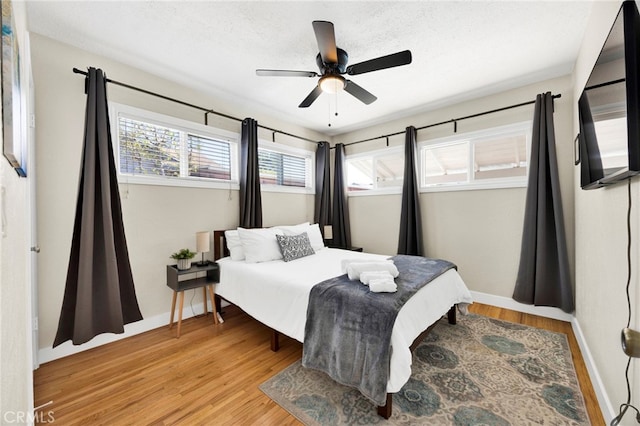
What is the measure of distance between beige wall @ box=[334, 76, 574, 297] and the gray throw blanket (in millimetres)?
1811

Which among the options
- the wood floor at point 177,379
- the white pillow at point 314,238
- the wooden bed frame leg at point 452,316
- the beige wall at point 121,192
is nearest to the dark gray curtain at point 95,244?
the beige wall at point 121,192

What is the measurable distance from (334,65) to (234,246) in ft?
7.18

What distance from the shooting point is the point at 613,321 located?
1.47 metres

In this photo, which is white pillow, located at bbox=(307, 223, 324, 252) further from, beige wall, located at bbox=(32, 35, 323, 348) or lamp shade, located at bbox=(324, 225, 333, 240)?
beige wall, located at bbox=(32, 35, 323, 348)

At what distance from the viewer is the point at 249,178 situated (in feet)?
11.3

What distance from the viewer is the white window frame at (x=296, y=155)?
3906 millimetres

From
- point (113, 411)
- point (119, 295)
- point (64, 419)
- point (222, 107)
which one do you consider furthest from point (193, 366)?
point (222, 107)

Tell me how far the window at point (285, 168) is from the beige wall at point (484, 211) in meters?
1.49

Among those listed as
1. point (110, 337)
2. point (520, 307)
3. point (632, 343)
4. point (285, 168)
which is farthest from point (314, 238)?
point (632, 343)

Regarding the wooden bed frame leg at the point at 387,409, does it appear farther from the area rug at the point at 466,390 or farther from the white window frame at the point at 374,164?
the white window frame at the point at 374,164

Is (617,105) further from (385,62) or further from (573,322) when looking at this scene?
(573,322)

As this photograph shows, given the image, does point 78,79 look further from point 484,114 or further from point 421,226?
point 484,114

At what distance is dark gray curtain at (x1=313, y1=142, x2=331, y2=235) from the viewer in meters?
4.55

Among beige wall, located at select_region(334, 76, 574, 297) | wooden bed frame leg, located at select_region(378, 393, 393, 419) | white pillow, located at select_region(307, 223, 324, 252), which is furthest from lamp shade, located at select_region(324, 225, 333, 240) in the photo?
wooden bed frame leg, located at select_region(378, 393, 393, 419)
